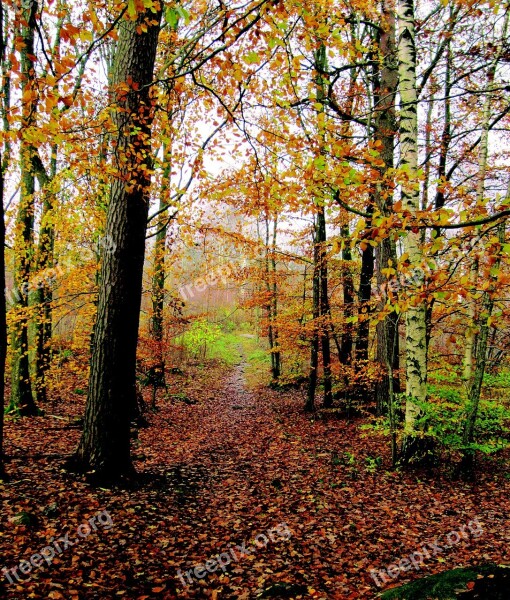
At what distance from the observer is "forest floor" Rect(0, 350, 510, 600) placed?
373 centimetres

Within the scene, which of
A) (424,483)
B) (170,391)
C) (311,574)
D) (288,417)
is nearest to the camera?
(311,574)

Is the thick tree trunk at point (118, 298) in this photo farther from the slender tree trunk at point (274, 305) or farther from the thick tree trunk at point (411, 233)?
the slender tree trunk at point (274, 305)

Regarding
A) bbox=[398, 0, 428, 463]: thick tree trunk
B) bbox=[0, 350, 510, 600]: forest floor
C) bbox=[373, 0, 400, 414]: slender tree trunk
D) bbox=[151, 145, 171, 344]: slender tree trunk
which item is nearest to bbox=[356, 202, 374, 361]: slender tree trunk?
bbox=[373, 0, 400, 414]: slender tree trunk

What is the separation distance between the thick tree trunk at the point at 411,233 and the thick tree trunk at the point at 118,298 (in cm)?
369

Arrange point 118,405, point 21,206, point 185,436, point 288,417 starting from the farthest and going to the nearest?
point 288,417 → point 185,436 → point 21,206 → point 118,405

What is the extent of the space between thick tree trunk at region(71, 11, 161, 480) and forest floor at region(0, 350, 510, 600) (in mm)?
542

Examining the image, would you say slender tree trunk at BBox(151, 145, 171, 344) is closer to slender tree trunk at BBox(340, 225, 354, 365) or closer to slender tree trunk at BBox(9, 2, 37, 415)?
slender tree trunk at BBox(9, 2, 37, 415)

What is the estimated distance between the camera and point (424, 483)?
650 centimetres

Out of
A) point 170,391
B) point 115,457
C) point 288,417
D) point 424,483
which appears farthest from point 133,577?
point 170,391

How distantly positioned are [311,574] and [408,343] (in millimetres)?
3963

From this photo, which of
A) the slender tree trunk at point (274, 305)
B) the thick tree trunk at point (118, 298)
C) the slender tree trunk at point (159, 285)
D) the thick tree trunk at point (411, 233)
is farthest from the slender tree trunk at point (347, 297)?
the thick tree trunk at point (118, 298)

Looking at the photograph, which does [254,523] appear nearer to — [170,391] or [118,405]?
[118,405]

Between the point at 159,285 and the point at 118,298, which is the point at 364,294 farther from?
the point at 118,298

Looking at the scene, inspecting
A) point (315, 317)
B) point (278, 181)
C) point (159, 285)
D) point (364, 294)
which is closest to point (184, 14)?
point (278, 181)
